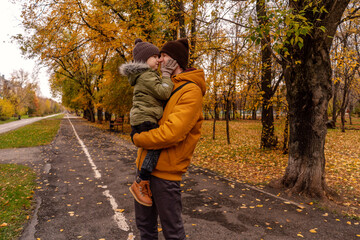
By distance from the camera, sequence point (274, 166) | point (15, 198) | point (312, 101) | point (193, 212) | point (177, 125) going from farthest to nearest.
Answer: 1. point (274, 166)
2. point (312, 101)
3. point (15, 198)
4. point (193, 212)
5. point (177, 125)

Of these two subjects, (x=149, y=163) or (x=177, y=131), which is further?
(x=149, y=163)

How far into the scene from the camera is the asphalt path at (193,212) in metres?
3.47

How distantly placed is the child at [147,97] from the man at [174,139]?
0.05m

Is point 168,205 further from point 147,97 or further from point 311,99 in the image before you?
point 311,99

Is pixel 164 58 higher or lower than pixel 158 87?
higher

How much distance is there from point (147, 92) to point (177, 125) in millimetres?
406

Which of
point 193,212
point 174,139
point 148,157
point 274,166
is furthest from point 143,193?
point 274,166

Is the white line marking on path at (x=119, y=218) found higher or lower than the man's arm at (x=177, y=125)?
lower

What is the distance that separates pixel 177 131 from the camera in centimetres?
169

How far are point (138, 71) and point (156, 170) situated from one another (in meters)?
0.86

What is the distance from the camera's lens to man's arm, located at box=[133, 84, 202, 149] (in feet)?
5.52

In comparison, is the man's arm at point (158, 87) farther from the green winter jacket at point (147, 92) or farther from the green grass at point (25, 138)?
the green grass at point (25, 138)

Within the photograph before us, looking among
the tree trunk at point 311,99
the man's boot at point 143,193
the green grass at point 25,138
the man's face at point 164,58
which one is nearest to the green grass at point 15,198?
the man's boot at point 143,193

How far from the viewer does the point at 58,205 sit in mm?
4465
